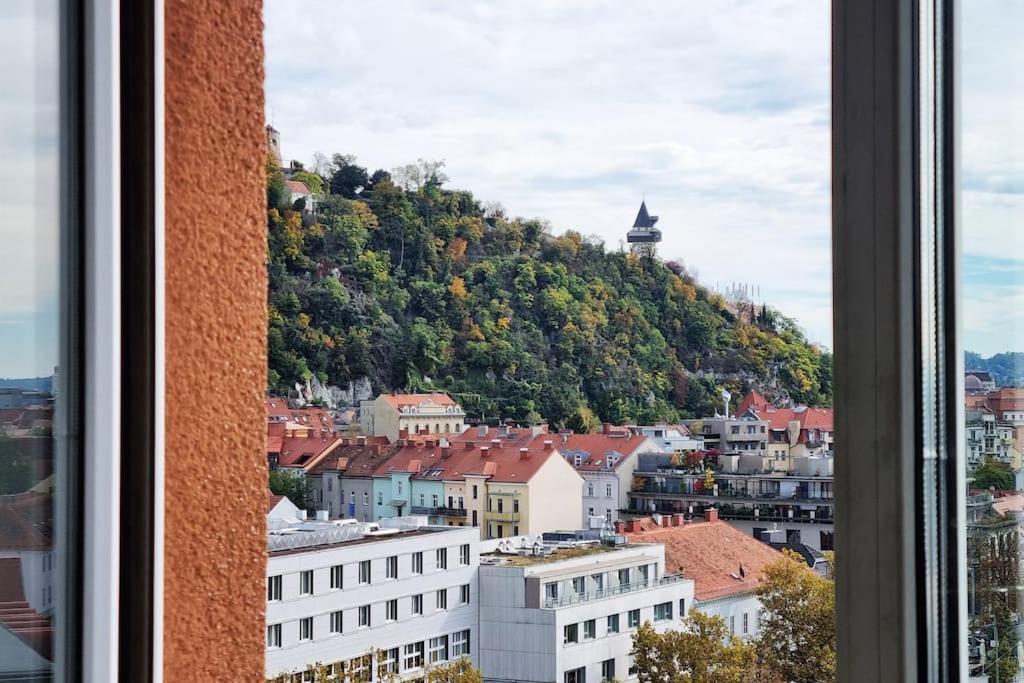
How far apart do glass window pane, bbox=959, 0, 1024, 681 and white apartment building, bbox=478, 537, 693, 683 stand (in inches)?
47.7

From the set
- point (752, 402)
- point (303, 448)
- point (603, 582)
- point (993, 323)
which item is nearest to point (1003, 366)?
point (993, 323)

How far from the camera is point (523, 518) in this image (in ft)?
6.74

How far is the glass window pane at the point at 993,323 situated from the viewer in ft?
2.44

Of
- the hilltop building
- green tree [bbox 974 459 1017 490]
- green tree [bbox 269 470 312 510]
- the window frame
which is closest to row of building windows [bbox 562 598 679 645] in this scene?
the hilltop building

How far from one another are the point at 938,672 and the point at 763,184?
1143 mm

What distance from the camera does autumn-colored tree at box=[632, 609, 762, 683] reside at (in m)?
1.86

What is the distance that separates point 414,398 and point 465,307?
21 cm

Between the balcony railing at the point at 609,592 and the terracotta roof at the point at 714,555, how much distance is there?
0.02m

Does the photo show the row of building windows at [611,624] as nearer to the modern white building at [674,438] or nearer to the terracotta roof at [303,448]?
the modern white building at [674,438]

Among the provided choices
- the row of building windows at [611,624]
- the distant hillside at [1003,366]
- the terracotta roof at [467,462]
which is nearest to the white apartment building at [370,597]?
the terracotta roof at [467,462]

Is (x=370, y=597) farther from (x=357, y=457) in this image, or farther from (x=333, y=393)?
(x=333, y=393)

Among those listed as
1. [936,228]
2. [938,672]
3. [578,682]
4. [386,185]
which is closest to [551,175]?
[386,185]

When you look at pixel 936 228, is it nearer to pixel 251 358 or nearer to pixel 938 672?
pixel 938 672

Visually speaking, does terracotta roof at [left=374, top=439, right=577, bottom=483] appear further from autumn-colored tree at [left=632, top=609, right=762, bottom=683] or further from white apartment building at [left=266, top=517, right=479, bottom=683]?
autumn-colored tree at [left=632, top=609, right=762, bottom=683]
